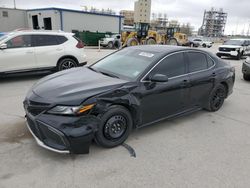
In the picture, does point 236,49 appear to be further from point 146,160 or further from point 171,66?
point 146,160

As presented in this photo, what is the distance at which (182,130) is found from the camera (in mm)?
4066

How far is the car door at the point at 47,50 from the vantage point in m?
7.32

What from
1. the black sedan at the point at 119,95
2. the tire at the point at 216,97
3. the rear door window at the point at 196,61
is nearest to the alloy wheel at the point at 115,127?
the black sedan at the point at 119,95

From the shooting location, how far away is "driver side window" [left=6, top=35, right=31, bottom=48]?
6.88m

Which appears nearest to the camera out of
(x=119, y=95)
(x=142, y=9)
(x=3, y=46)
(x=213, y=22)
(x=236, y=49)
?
(x=119, y=95)

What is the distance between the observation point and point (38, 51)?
23.9ft

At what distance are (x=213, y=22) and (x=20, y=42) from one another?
340 ft

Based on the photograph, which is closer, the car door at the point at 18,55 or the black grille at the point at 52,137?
the black grille at the point at 52,137

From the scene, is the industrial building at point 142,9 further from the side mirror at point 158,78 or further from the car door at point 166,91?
the side mirror at point 158,78

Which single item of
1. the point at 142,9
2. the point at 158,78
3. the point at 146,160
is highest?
the point at 142,9

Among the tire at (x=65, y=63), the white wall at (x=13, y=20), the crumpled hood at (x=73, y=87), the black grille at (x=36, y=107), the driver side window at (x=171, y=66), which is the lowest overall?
the tire at (x=65, y=63)

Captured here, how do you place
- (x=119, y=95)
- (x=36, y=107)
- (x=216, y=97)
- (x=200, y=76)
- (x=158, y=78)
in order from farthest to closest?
(x=216, y=97) < (x=200, y=76) < (x=158, y=78) < (x=119, y=95) < (x=36, y=107)

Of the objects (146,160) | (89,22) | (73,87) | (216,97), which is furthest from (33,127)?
(89,22)

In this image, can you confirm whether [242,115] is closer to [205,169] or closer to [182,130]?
[182,130]
